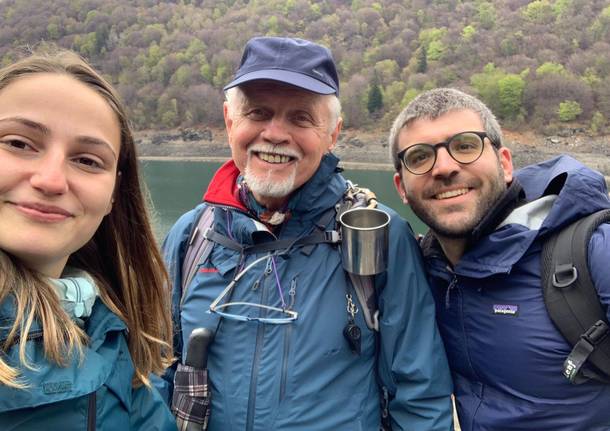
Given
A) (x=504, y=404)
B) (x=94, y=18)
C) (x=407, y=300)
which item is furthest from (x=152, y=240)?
(x=94, y=18)

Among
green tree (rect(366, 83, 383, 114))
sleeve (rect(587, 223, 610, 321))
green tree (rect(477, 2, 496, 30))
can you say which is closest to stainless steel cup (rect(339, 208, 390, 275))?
sleeve (rect(587, 223, 610, 321))

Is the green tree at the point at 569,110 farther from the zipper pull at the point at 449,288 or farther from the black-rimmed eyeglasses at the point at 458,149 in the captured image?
the zipper pull at the point at 449,288

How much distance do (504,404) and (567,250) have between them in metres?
0.62

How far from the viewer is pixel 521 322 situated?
5.24ft

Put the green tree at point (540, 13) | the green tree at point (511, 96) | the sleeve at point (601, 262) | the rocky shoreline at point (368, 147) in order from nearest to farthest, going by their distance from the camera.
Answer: the sleeve at point (601, 262) → the rocky shoreline at point (368, 147) → the green tree at point (511, 96) → the green tree at point (540, 13)

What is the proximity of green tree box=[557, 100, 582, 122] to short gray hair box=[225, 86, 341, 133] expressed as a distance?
188 ft

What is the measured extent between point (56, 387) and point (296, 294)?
33.4 inches

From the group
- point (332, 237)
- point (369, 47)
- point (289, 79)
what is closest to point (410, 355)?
point (332, 237)

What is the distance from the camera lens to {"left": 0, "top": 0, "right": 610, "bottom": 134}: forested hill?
181 ft

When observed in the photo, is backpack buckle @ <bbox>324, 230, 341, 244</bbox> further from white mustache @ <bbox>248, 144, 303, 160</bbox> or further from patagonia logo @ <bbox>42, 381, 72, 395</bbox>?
patagonia logo @ <bbox>42, 381, 72, 395</bbox>

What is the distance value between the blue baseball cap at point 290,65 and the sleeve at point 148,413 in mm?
1133

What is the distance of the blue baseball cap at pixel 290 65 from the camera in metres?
1.68

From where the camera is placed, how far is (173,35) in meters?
91.5

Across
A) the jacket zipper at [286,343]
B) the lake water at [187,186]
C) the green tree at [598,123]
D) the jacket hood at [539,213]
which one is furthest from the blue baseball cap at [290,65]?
the green tree at [598,123]
